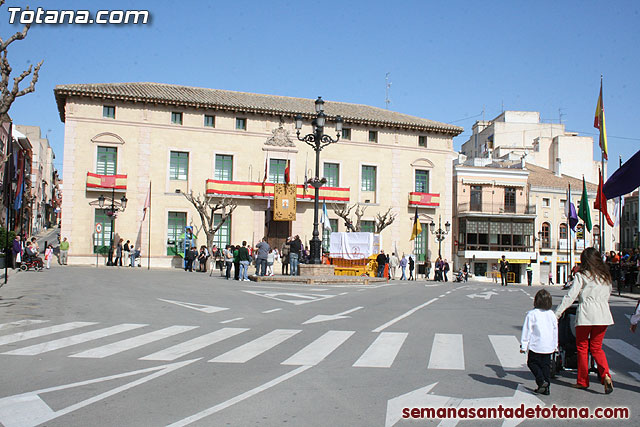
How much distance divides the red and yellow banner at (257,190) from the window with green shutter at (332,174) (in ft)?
3.51

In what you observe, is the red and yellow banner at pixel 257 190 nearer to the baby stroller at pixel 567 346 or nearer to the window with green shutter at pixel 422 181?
the window with green shutter at pixel 422 181

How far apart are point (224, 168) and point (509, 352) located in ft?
116

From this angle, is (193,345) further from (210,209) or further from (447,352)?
(210,209)

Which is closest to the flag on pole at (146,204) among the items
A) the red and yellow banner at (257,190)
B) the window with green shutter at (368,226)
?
the red and yellow banner at (257,190)

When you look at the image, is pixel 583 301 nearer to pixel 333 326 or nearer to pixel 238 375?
pixel 238 375

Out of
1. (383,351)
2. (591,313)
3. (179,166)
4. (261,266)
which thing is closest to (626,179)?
(383,351)

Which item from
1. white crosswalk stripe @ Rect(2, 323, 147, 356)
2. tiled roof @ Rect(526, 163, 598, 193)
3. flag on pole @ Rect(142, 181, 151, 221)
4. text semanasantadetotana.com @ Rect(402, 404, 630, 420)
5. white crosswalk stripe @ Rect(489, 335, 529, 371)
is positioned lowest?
white crosswalk stripe @ Rect(2, 323, 147, 356)

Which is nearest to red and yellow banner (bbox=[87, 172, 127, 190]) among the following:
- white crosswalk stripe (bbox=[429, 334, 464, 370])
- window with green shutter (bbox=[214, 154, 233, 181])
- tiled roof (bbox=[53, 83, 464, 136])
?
tiled roof (bbox=[53, 83, 464, 136])

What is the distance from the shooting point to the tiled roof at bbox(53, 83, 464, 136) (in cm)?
3969

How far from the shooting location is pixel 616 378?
7.25m

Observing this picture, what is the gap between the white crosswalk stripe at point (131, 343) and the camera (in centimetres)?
843

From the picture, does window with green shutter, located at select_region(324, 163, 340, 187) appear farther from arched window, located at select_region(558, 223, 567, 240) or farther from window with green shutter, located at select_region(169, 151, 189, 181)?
arched window, located at select_region(558, 223, 567, 240)

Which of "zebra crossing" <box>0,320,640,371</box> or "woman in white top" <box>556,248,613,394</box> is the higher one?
"woman in white top" <box>556,248,613,394</box>

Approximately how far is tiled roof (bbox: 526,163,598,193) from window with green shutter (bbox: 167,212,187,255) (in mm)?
34254
